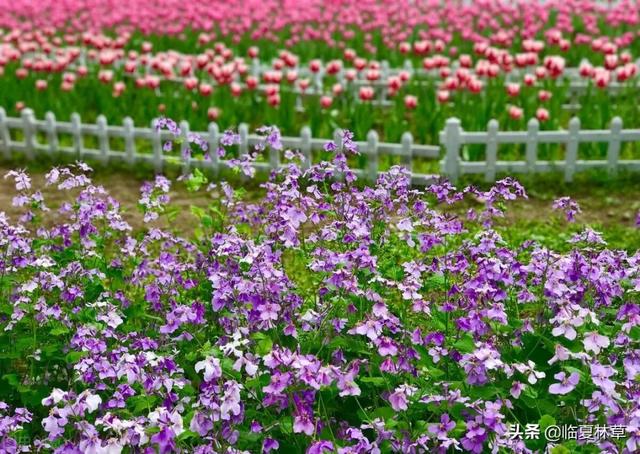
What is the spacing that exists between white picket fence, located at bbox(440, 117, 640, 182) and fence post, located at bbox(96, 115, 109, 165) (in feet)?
9.46

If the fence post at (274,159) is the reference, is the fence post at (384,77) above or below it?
above

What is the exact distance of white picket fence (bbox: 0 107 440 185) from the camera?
268 inches

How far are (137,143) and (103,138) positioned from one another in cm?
71

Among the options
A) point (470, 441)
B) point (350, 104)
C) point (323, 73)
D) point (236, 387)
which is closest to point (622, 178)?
point (350, 104)

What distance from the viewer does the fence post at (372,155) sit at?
263 inches

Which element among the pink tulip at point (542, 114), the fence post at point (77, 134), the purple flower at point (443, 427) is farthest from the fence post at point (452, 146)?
the purple flower at point (443, 427)

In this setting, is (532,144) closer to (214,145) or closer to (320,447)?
(214,145)

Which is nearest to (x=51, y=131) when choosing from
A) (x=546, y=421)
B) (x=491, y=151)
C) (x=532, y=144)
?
(x=491, y=151)

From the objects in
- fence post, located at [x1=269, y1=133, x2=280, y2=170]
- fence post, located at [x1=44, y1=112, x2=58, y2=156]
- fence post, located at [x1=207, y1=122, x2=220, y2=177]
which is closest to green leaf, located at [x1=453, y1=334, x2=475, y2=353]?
fence post, located at [x1=269, y1=133, x2=280, y2=170]

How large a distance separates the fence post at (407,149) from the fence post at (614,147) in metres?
1.49

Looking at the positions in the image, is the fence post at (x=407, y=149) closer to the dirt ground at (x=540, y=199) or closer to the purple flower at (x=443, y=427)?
the dirt ground at (x=540, y=199)

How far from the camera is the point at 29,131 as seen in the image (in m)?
7.95

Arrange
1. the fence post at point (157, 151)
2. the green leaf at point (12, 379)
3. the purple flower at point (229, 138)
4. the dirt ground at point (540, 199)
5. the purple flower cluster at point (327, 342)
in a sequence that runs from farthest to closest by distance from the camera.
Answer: the fence post at point (157, 151), the dirt ground at point (540, 199), the purple flower at point (229, 138), the green leaf at point (12, 379), the purple flower cluster at point (327, 342)

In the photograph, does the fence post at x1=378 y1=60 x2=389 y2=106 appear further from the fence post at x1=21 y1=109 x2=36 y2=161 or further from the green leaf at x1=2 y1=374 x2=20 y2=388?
the green leaf at x1=2 y1=374 x2=20 y2=388
